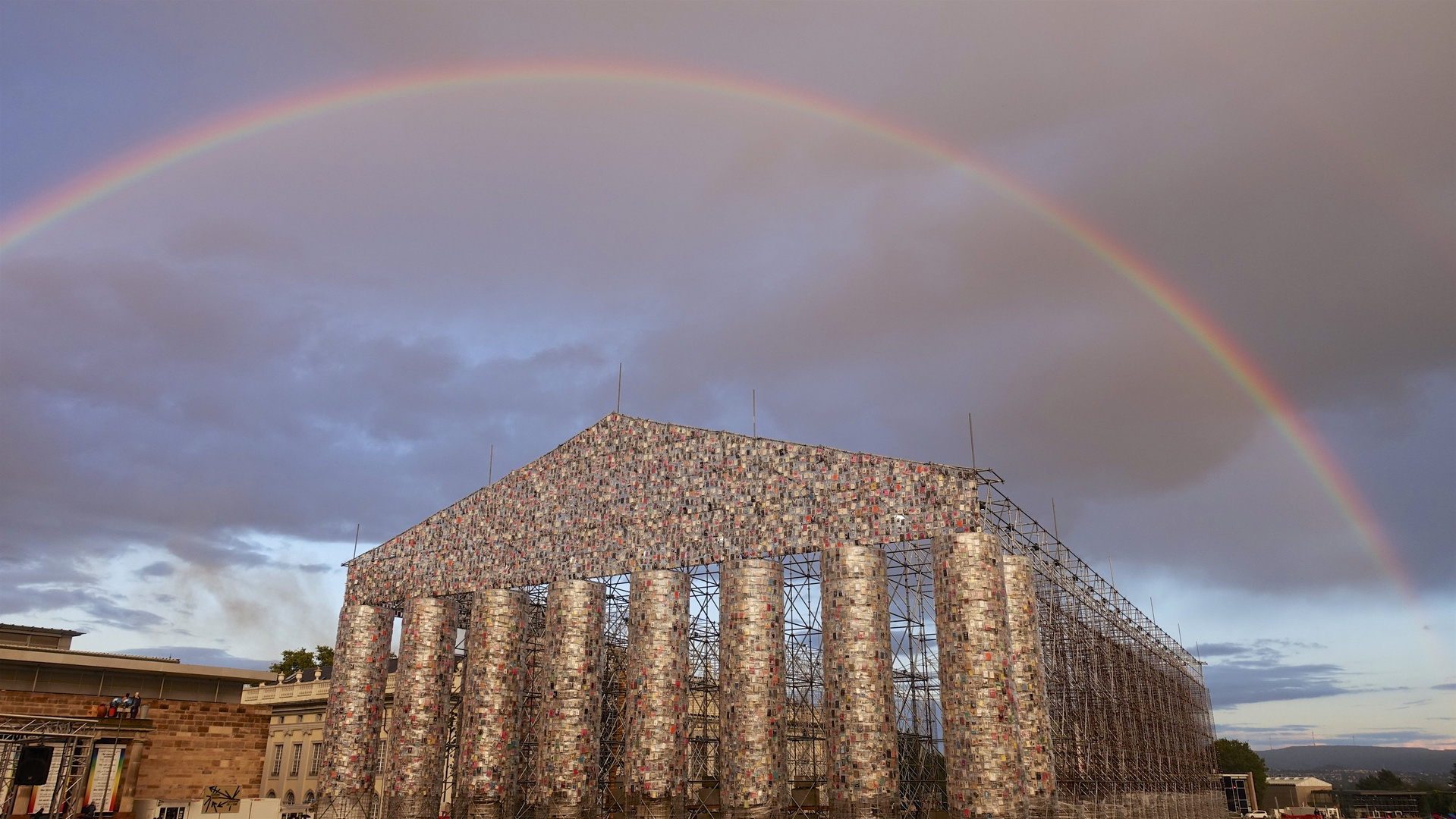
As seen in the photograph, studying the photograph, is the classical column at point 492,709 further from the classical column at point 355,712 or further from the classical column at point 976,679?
the classical column at point 976,679

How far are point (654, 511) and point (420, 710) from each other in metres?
11.9

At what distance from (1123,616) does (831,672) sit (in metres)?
24.8

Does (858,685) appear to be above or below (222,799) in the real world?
above

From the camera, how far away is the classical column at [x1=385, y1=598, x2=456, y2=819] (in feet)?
114

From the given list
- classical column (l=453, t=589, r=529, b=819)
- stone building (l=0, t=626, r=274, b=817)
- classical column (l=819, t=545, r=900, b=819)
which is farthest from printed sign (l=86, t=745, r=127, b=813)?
classical column (l=819, t=545, r=900, b=819)

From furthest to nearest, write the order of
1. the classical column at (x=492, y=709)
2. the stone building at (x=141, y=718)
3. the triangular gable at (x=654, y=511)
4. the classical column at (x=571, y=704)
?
the stone building at (x=141, y=718)
the classical column at (x=492, y=709)
the classical column at (x=571, y=704)
the triangular gable at (x=654, y=511)

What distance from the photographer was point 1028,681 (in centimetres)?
2797

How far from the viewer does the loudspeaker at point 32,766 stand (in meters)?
25.2

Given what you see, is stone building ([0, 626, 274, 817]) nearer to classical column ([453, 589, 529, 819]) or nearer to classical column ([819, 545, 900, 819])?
classical column ([453, 589, 529, 819])

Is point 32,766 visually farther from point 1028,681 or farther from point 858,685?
point 1028,681

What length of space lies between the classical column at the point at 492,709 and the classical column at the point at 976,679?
1543cm

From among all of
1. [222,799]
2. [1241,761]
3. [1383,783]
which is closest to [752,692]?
[222,799]

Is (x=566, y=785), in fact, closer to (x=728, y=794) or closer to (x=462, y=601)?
(x=728, y=794)

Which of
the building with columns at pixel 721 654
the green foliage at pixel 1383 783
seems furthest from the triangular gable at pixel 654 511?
the green foliage at pixel 1383 783
